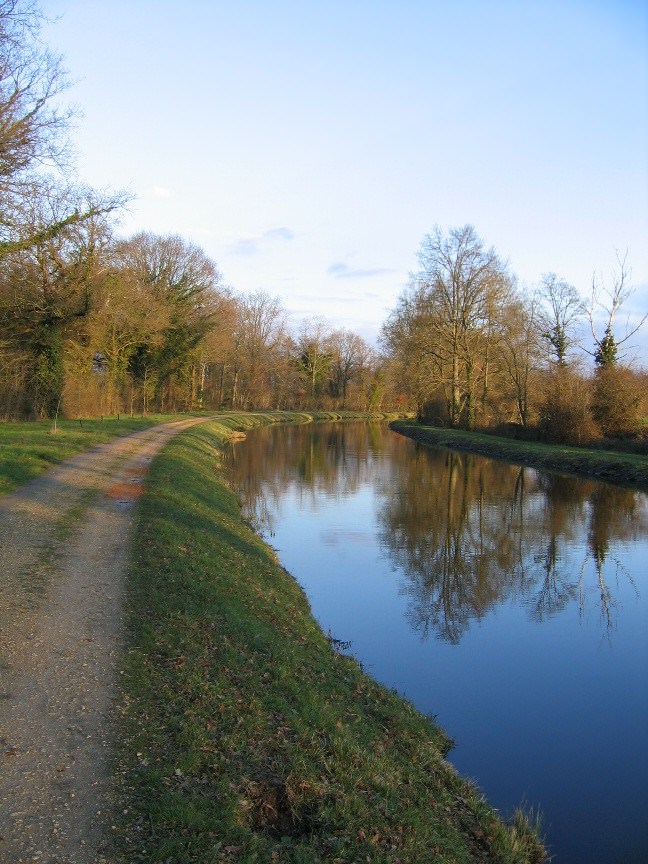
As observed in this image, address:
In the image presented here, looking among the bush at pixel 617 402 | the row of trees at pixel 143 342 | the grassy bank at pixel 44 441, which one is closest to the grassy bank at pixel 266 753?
the grassy bank at pixel 44 441

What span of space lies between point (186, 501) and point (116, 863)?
1049 centimetres

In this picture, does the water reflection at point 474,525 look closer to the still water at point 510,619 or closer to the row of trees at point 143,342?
the still water at point 510,619

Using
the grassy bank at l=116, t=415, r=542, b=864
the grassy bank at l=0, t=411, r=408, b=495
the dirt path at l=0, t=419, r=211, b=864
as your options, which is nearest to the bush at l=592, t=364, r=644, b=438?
the grassy bank at l=0, t=411, r=408, b=495

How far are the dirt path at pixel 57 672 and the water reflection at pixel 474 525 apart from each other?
5151mm

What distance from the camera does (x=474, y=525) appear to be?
17.3 metres

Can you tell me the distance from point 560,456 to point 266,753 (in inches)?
1064

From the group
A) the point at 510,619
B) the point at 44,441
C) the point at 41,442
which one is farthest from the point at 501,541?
the point at 44,441

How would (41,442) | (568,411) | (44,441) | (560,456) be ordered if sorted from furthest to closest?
1. (568,411)
2. (560,456)
3. (44,441)
4. (41,442)

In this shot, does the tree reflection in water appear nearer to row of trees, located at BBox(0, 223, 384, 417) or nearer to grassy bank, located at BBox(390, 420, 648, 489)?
grassy bank, located at BBox(390, 420, 648, 489)

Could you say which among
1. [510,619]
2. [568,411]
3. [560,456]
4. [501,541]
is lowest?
[510,619]

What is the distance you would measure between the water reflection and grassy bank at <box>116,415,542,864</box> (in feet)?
11.6

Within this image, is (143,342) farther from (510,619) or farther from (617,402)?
(510,619)

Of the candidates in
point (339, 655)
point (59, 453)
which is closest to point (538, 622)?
point (339, 655)

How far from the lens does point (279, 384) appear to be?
77812 millimetres
